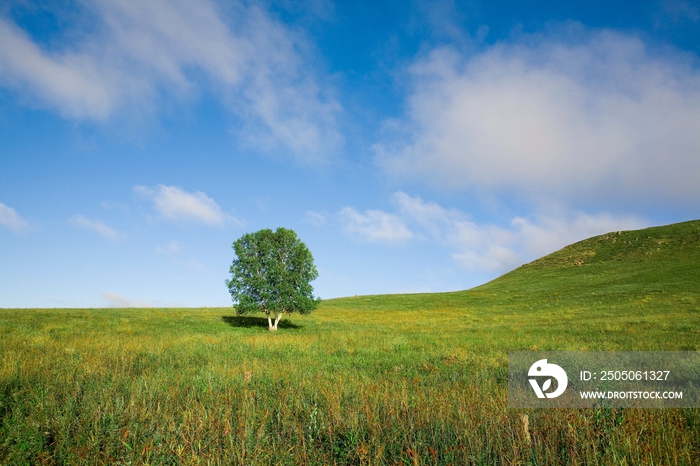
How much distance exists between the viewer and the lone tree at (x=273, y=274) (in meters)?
32.9

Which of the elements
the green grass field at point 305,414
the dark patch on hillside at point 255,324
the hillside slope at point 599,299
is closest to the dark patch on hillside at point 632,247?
the hillside slope at point 599,299

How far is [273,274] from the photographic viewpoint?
33.1 m

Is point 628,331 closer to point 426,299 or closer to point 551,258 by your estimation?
point 426,299

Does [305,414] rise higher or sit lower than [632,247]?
lower

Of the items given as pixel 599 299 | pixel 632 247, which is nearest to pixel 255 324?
pixel 599 299

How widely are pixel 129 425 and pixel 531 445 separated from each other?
20.5 feet

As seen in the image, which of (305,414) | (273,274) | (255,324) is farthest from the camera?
(255,324)

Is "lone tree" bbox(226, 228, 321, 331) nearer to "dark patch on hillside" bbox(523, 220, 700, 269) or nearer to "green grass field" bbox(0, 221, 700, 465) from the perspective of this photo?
"green grass field" bbox(0, 221, 700, 465)

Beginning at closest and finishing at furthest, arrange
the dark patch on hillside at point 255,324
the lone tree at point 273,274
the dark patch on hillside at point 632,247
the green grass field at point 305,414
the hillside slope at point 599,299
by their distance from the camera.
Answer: the green grass field at point 305,414 < the hillside slope at point 599,299 < the lone tree at point 273,274 < the dark patch on hillside at point 255,324 < the dark patch on hillside at point 632,247

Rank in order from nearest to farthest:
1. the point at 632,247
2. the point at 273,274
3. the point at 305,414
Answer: the point at 305,414 < the point at 273,274 < the point at 632,247

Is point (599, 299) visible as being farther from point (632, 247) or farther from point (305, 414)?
point (305, 414)

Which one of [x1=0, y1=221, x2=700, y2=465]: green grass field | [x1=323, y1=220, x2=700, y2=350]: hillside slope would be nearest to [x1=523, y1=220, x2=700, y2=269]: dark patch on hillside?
[x1=323, y1=220, x2=700, y2=350]: hillside slope

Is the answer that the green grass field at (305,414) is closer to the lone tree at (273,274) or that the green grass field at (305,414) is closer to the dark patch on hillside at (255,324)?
the lone tree at (273,274)

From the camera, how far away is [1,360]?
11.1 metres
